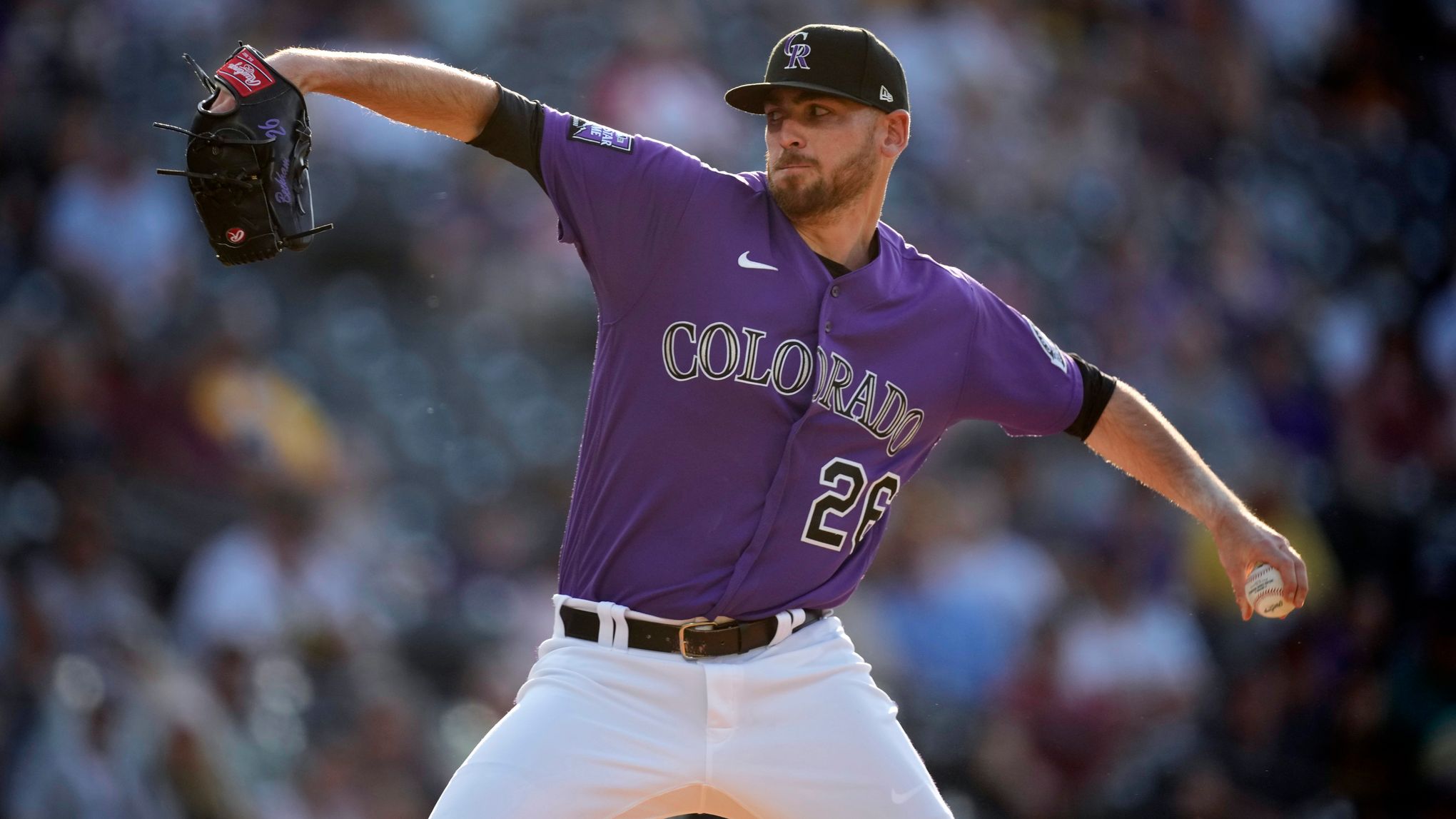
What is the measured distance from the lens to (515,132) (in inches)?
140

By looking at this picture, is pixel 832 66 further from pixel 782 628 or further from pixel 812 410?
pixel 782 628

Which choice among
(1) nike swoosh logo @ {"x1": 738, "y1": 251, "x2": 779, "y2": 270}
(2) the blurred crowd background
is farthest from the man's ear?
(2) the blurred crowd background

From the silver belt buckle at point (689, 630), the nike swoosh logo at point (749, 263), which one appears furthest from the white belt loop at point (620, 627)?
the nike swoosh logo at point (749, 263)

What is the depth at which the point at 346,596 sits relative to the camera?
23.7 ft

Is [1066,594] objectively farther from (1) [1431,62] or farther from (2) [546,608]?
(1) [1431,62]

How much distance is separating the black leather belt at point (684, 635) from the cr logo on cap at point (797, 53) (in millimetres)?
1325

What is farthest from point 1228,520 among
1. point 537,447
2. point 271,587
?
point 537,447

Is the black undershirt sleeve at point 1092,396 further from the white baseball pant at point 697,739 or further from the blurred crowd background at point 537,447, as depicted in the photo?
the blurred crowd background at point 537,447

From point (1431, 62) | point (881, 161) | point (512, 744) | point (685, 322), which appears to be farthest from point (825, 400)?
point (1431, 62)

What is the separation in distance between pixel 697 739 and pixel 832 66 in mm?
1610

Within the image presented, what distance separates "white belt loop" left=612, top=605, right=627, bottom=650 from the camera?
3527 mm

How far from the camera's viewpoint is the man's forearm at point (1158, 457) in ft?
13.1

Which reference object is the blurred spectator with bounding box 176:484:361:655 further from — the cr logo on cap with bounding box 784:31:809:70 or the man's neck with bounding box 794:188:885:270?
the cr logo on cap with bounding box 784:31:809:70

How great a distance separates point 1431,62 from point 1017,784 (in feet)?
27.7
